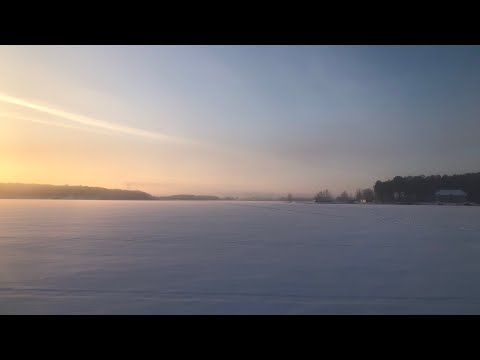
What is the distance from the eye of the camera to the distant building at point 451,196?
1928 inches

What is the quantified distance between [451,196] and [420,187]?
5630 mm

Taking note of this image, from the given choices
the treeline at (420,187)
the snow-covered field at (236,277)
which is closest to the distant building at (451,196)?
the treeline at (420,187)

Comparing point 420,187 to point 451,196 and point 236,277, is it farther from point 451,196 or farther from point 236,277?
point 236,277

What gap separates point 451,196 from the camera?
51.0 m

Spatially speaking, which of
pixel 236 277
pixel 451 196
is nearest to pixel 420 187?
pixel 451 196

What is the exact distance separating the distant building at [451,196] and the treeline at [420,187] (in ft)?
2.19

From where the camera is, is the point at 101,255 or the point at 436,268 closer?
the point at 436,268
